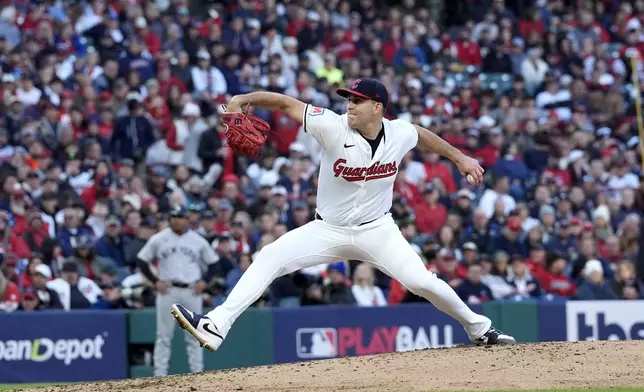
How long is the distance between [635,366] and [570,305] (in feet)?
20.5

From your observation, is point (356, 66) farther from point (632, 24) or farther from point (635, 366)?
point (635, 366)

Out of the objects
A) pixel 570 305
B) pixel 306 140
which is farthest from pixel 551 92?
pixel 570 305

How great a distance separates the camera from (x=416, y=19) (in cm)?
2367

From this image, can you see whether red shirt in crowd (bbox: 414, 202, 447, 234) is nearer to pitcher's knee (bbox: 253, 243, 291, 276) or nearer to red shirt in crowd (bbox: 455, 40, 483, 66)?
red shirt in crowd (bbox: 455, 40, 483, 66)

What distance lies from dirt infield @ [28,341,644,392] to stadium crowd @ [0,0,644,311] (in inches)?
202

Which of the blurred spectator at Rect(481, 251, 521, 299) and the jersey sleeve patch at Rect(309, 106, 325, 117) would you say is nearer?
the jersey sleeve patch at Rect(309, 106, 325, 117)

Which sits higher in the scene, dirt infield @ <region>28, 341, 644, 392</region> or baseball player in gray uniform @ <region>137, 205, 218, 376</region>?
baseball player in gray uniform @ <region>137, 205, 218, 376</region>

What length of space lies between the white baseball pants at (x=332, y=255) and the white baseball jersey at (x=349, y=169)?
104mm

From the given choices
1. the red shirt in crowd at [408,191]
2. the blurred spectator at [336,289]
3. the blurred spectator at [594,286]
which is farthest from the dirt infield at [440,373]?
the red shirt in crowd at [408,191]

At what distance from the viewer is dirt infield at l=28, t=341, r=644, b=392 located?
8.54 metres

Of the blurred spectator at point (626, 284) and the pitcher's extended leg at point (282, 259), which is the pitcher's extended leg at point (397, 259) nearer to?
the pitcher's extended leg at point (282, 259)

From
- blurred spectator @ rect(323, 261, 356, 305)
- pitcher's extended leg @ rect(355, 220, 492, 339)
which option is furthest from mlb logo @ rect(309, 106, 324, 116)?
blurred spectator @ rect(323, 261, 356, 305)

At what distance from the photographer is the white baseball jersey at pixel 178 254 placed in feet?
44.0

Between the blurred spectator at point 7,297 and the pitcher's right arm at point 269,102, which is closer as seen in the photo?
the pitcher's right arm at point 269,102
